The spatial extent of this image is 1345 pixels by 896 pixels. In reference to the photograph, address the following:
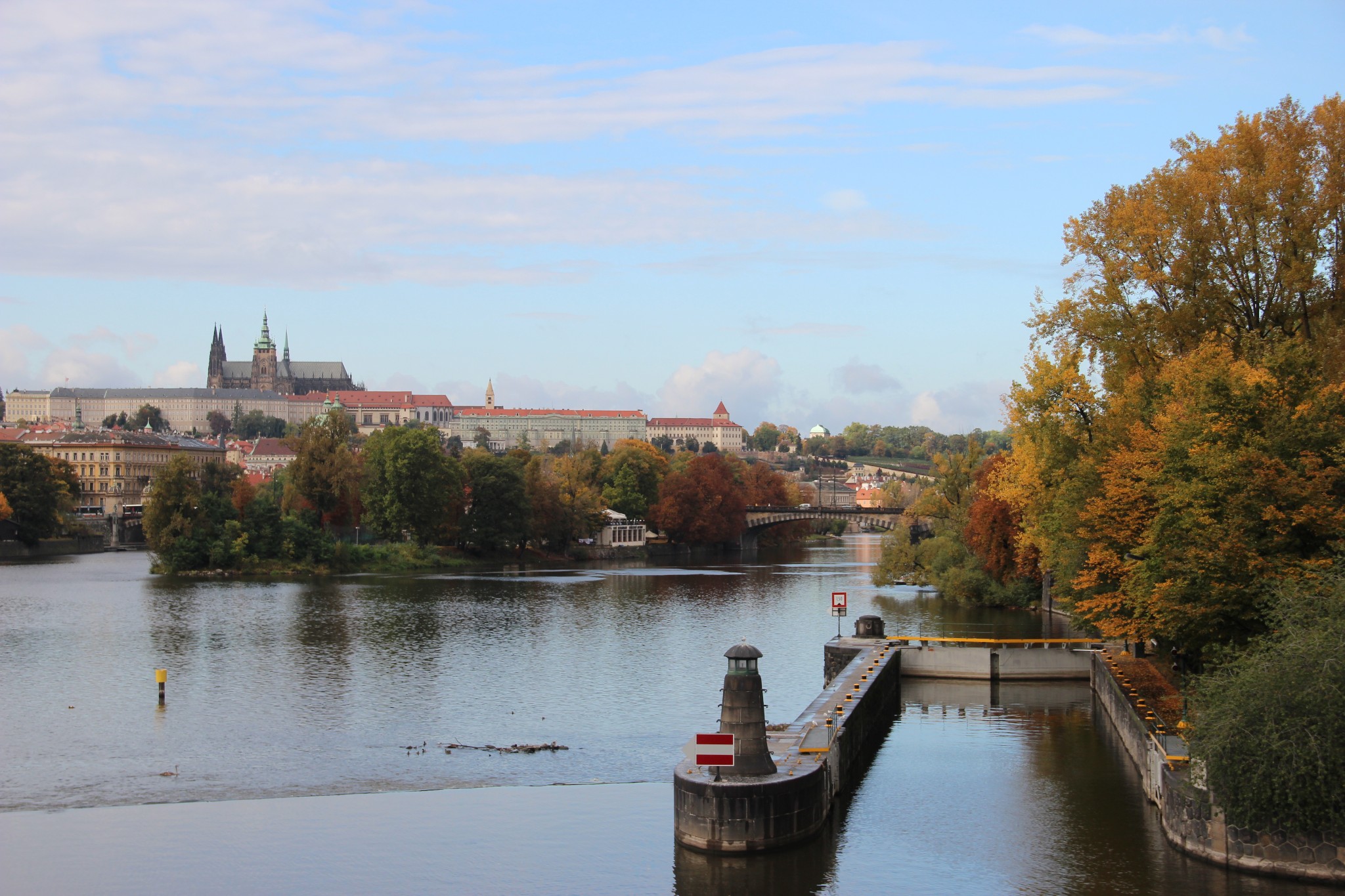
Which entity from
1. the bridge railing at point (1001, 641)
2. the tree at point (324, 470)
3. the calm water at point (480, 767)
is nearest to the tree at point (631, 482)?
the tree at point (324, 470)

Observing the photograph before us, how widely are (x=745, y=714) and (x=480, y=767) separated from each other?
812 cm

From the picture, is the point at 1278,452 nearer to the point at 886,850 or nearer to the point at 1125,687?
the point at 1125,687

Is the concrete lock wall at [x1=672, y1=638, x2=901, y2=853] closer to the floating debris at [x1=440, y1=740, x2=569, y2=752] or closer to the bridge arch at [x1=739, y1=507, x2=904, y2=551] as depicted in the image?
the floating debris at [x1=440, y1=740, x2=569, y2=752]

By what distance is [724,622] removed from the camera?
50281 mm

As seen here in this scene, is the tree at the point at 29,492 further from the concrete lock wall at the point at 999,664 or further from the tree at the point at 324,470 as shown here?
the concrete lock wall at the point at 999,664

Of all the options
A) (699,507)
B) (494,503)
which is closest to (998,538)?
(494,503)

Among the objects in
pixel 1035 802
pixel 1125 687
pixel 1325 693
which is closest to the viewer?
pixel 1325 693

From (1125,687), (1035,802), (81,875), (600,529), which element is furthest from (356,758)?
(600,529)

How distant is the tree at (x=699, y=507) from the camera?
10517cm

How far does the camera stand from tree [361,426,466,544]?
80.0m

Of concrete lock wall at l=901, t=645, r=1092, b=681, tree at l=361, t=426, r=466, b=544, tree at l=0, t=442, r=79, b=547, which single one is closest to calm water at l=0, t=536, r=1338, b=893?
concrete lock wall at l=901, t=645, r=1092, b=681

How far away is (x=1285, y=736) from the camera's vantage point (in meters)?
17.3

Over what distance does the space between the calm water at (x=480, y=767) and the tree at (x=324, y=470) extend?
1185 inches

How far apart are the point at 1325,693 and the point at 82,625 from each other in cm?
4134
